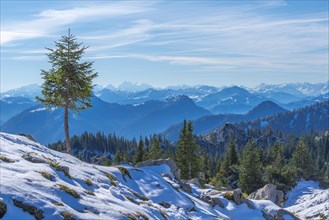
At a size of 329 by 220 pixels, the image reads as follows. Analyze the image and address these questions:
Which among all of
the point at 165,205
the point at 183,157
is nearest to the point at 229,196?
the point at 165,205

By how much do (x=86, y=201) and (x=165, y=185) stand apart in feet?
48.6

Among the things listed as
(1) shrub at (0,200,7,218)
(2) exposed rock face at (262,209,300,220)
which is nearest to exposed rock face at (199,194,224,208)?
(2) exposed rock face at (262,209,300,220)

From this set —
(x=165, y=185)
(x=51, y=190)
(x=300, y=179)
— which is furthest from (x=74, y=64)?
(x=300, y=179)

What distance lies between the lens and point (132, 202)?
2206cm

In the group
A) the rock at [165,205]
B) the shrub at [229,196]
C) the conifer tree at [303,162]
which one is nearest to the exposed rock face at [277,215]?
the shrub at [229,196]

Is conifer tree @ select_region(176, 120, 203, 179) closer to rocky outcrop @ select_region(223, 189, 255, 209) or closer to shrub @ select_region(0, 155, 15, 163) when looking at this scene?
rocky outcrop @ select_region(223, 189, 255, 209)

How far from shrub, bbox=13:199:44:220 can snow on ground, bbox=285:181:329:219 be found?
51367 mm

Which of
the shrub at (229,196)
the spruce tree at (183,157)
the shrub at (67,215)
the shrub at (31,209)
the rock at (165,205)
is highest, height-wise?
the shrub at (31,209)

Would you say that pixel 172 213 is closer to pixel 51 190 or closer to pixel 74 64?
pixel 51 190

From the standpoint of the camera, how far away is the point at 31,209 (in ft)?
47.9

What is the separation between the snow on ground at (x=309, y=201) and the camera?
5872cm

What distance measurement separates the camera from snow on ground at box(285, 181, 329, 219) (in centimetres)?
5872

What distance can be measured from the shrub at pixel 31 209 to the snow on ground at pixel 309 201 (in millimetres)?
Result: 51367

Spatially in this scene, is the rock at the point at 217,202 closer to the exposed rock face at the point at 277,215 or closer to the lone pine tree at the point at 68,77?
the exposed rock face at the point at 277,215
